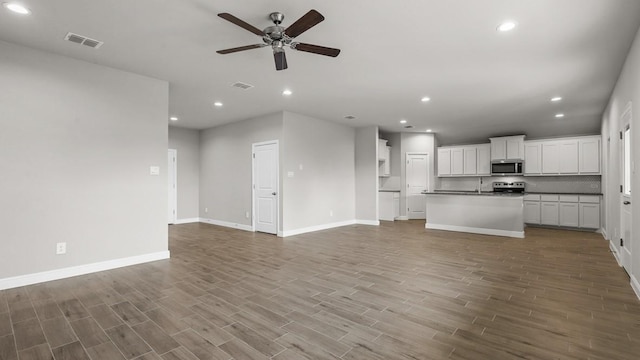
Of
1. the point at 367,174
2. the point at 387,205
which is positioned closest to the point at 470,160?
the point at 387,205

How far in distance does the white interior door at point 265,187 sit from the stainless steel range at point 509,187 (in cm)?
672

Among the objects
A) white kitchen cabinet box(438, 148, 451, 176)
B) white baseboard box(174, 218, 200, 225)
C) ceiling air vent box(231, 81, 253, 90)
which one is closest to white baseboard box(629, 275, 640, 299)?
ceiling air vent box(231, 81, 253, 90)

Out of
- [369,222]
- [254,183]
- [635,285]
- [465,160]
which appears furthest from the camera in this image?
[465,160]

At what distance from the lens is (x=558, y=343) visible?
211cm

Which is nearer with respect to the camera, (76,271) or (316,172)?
(76,271)

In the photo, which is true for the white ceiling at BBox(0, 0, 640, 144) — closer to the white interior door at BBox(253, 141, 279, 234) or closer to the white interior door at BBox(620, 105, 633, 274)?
the white interior door at BBox(620, 105, 633, 274)

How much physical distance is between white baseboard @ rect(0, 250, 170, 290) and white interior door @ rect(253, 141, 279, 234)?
2.47 meters

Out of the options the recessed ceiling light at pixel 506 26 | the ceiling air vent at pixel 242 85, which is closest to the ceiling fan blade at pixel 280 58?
A: the ceiling air vent at pixel 242 85

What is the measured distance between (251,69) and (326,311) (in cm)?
322

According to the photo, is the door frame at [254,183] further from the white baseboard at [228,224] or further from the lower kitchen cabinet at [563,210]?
the lower kitchen cabinet at [563,210]

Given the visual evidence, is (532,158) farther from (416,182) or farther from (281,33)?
(281,33)

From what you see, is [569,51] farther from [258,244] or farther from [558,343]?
[258,244]

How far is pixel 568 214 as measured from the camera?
7.33 meters

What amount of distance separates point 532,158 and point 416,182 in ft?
10.3
